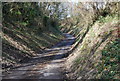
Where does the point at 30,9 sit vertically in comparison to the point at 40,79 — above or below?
above

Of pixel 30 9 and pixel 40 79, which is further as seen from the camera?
pixel 30 9

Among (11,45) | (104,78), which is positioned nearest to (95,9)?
(11,45)

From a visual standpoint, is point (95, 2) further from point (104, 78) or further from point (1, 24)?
point (104, 78)

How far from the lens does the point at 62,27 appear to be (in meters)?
106

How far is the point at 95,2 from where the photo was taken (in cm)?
2148

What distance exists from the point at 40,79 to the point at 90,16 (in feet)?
49.4

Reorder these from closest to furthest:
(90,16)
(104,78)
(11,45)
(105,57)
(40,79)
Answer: (104,78), (105,57), (40,79), (11,45), (90,16)

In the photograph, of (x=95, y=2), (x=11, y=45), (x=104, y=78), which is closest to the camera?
(x=104, y=78)

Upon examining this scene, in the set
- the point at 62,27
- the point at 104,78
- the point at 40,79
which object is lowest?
the point at 62,27

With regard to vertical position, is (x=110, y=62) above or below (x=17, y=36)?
above

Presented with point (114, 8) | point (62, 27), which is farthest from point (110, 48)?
point (62, 27)

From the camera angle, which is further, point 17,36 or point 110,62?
point 17,36

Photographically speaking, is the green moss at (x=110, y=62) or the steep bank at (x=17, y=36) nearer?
the green moss at (x=110, y=62)

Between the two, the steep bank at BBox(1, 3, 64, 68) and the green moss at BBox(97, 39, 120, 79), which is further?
the steep bank at BBox(1, 3, 64, 68)
